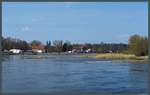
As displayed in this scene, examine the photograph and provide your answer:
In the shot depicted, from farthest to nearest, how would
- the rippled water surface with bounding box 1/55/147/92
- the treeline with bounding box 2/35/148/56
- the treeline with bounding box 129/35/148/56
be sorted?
the rippled water surface with bounding box 1/55/147/92 < the treeline with bounding box 129/35/148/56 < the treeline with bounding box 2/35/148/56

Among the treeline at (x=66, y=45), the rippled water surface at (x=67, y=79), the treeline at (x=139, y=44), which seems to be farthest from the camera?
the rippled water surface at (x=67, y=79)

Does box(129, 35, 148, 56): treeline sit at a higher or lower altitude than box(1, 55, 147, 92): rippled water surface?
higher

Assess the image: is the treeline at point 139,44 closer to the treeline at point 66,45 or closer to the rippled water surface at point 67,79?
the treeline at point 66,45

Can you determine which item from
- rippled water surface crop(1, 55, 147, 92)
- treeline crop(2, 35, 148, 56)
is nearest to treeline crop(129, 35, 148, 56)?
treeline crop(2, 35, 148, 56)

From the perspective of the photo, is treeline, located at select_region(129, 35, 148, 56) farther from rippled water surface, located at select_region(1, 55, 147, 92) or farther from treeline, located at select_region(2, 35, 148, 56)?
rippled water surface, located at select_region(1, 55, 147, 92)

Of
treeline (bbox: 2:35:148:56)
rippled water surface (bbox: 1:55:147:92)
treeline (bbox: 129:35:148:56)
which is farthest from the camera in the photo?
rippled water surface (bbox: 1:55:147:92)

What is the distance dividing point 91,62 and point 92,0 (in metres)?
13.1

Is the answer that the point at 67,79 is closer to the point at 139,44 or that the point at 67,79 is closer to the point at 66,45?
the point at 66,45

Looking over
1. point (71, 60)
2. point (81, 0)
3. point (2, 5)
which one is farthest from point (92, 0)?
point (71, 60)

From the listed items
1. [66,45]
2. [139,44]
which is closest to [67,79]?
[66,45]

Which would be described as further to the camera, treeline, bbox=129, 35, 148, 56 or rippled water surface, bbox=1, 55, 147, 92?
rippled water surface, bbox=1, 55, 147, 92

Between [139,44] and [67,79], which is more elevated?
[139,44]

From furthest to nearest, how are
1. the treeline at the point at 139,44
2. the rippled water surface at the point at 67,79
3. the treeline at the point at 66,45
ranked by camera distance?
the rippled water surface at the point at 67,79 < the treeline at the point at 139,44 < the treeline at the point at 66,45

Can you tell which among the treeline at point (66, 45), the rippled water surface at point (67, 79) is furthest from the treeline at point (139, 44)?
the rippled water surface at point (67, 79)
